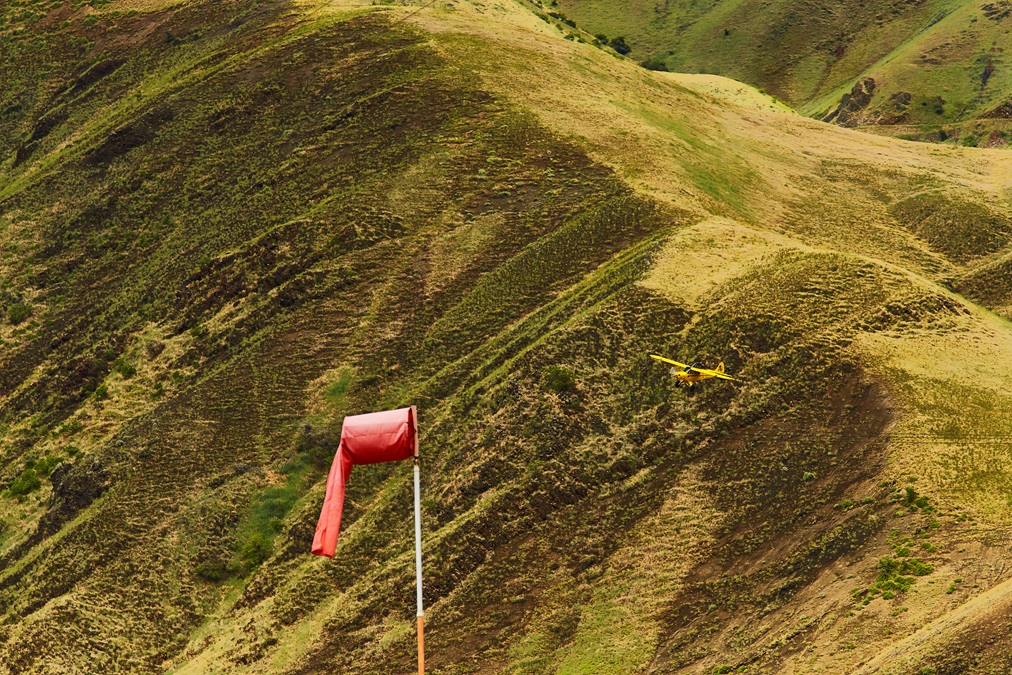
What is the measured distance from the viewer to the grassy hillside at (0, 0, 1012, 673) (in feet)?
170

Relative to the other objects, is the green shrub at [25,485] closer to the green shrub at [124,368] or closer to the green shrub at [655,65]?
the green shrub at [124,368]

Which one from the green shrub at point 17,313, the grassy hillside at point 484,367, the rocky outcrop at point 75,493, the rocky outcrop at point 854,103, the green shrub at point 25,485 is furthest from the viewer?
the rocky outcrop at point 854,103

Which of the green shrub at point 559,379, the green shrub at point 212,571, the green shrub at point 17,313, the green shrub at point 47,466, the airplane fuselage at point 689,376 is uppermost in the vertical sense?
the green shrub at point 17,313

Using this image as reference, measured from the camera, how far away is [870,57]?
18800 cm

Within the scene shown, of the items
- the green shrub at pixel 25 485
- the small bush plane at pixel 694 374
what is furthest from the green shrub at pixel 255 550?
the small bush plane at pixel 694 374

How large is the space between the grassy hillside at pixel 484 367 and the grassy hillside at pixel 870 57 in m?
61.7

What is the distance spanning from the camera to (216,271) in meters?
78.7

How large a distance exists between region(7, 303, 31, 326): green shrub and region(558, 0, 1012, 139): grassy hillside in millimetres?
108739

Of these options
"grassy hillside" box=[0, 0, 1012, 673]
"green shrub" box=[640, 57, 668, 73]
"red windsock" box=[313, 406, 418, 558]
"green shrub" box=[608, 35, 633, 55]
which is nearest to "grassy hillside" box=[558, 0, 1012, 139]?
"green shrub" box=[640, 57, 668, 73]

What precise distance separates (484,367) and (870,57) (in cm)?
14387

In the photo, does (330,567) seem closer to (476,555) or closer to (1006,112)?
(476,555)

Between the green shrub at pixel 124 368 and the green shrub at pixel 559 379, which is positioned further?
the green shrub at pixel 124 368

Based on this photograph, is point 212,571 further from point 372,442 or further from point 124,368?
point 372,442

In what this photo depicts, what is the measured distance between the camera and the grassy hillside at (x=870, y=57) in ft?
523
